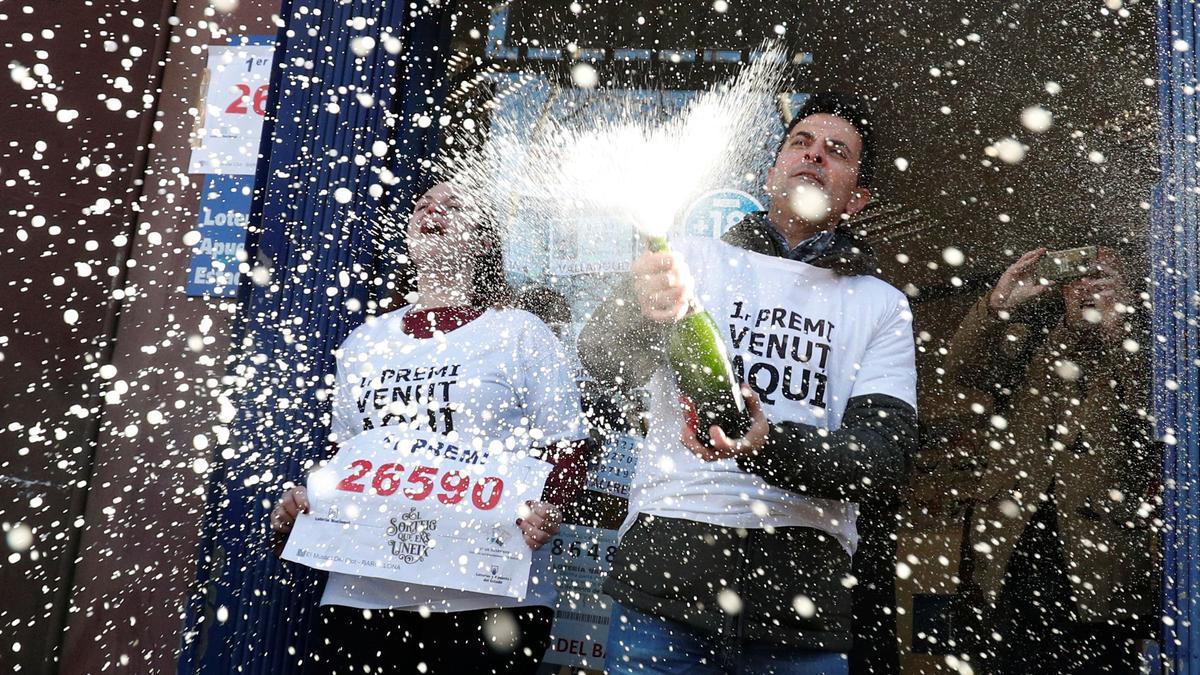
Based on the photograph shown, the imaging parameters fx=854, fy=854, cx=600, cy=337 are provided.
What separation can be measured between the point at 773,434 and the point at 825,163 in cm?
88

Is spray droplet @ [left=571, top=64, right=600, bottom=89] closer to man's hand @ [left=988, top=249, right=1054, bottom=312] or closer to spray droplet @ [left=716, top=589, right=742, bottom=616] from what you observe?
man's hand @ [left=988, top=249, right=1054, bottom=312]

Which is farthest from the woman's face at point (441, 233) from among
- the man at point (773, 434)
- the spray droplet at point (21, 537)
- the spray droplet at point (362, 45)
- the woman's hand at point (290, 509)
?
the spray droplet at point (21, 537)

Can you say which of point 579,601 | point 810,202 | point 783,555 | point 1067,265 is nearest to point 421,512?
point 783,555

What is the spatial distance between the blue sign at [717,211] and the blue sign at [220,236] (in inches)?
74.3

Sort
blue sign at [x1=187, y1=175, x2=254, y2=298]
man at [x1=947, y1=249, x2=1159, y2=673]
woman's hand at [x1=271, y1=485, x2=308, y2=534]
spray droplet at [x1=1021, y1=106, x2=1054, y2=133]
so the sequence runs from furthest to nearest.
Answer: spray droplet at [x1=1021, y1=106, x2=1054, y2=133]
blue sign at [x1=187, y1=175, x2=254, y2=298]
man at [x1=947, y1=249, x2=1159, y2=673]
woman's hand at [x1=271, y1=485, x2=308, y2=534]

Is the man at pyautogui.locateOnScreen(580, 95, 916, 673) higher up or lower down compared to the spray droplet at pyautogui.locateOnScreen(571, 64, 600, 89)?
lower down

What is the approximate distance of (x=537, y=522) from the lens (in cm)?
217

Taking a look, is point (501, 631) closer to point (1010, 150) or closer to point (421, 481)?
point (421, 481)

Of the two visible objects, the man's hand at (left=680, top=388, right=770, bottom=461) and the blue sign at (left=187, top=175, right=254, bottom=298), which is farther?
the blue sign at (left=187, top=175, right=254, bottom=298)

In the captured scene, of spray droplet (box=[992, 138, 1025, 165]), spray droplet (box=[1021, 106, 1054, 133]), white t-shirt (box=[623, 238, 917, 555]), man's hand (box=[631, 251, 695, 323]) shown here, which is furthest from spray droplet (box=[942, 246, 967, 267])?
man's hand (box=[631, 251, 695, 323])

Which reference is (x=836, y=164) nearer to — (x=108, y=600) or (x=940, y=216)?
(x=940, y=216)

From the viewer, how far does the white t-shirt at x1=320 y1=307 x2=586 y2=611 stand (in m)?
2.27

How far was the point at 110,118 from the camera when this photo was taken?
4.07 meters

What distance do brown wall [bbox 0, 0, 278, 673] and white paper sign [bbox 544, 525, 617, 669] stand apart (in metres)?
1.51
